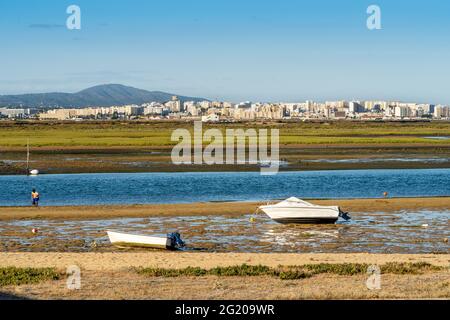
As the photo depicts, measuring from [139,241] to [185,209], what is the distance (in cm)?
1058

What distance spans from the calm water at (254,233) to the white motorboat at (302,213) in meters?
0.31

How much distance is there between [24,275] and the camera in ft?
62.6

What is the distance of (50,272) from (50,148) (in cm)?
6191

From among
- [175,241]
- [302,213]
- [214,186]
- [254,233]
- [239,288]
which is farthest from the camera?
[214,186]

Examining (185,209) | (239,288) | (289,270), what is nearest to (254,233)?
(185,209)

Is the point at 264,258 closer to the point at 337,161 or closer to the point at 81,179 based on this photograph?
the point at 81,179

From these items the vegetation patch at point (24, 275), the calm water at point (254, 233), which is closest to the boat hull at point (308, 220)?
the calm water at point (254, 233)

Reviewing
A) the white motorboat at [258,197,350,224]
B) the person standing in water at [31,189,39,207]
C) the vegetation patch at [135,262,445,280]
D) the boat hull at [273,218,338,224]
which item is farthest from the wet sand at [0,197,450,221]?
the vegetation patch at [135,262,445,280]

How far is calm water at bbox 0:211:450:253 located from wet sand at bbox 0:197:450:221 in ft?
4.17

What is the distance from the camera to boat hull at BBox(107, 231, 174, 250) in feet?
83.1

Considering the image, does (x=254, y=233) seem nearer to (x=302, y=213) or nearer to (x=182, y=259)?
(x=302, y=213)

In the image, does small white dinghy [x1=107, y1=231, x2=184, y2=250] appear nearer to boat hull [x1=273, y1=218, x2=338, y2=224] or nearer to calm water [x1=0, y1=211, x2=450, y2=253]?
calm water [x1=0, y1=211, x2=450, y2=253]

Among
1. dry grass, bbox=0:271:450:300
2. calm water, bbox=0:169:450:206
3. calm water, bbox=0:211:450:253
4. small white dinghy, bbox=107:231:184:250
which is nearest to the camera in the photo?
dry grass, bbox=0:271:450:300
